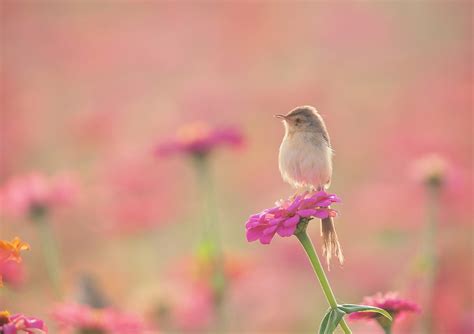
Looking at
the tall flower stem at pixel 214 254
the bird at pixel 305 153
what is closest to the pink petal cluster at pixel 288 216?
the bird at pixel 305 153

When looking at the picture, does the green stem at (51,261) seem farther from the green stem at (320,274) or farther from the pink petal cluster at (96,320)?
the green stem at (320,274)

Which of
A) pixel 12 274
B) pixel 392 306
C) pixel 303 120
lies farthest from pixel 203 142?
pixel 392 306

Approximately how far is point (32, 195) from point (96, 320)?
145cm

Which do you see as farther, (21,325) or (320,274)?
(320,274)

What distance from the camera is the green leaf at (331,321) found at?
1.88m

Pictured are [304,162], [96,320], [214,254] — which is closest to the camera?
→ [304,162]

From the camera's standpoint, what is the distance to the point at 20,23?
9406 mm

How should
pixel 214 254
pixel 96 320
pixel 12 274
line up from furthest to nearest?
1. pixel 214 254
2. pixel 12 274
3. pixel 96 320

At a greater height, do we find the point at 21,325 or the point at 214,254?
the point at 214,254

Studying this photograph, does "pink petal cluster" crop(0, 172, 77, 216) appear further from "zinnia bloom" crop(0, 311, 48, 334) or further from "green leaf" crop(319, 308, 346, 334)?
"green leaf" crop(319, 308, 346, 334)

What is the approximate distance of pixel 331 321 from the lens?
1.90 meters

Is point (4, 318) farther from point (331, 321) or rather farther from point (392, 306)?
point (392, 306)

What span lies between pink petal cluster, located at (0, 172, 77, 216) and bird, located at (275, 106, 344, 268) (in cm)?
165

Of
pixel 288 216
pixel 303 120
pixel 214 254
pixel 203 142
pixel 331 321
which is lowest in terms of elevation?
pixel 331 321
